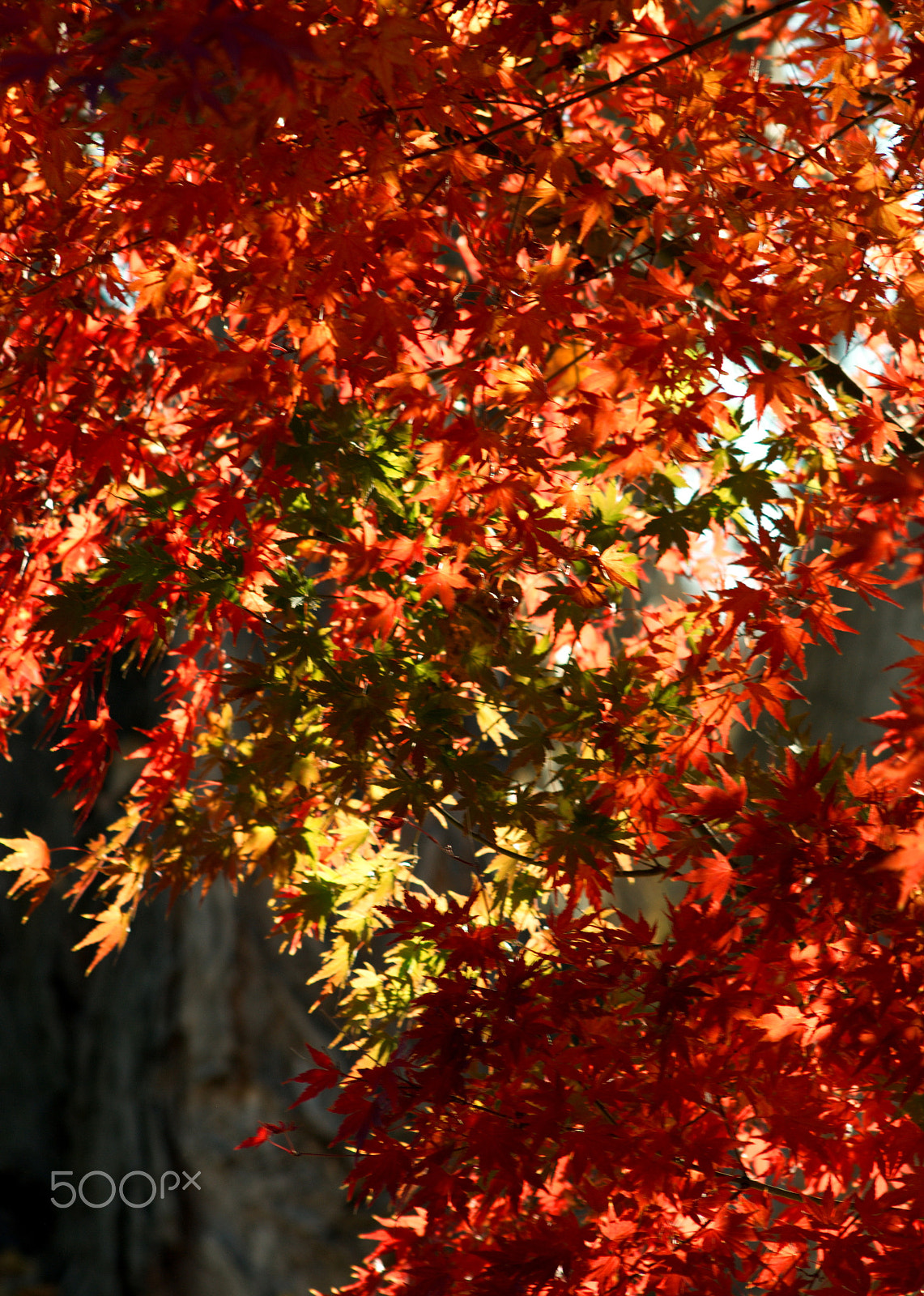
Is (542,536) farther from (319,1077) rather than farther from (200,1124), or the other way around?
(200,1124)

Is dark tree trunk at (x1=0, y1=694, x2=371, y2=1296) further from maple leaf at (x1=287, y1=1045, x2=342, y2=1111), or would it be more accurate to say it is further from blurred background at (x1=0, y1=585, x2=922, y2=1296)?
maple leaf at (x1=287, y1=1045, x2=342, y2=1111)

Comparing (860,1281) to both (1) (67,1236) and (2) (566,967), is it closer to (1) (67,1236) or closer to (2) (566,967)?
(2) (566,967)

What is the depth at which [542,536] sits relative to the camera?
206cm

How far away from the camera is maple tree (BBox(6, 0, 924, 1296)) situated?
172 centimetres

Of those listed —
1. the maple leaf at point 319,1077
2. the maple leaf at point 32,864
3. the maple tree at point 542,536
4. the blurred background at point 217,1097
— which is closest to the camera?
the maple tree at point 542,536

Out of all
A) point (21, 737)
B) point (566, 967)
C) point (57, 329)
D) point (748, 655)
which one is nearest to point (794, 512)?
point (748, 655)

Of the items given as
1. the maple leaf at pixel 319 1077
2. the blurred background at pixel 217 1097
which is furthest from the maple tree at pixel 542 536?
the blurred background at pixel 217 1097

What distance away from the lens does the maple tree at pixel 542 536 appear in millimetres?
1724

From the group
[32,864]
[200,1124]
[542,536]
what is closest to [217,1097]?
[200,1124]

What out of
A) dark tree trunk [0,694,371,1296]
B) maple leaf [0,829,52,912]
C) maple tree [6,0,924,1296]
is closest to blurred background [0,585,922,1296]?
dark tree trunk [0,694,371,1296]

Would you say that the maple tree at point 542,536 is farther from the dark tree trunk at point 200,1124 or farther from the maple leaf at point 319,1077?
the dark tree trunk at point 200,1124

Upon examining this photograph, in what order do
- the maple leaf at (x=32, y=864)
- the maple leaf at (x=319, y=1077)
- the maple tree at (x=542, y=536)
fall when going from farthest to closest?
the maple leaf at (x=32, y=864)
the maple leaf at (x=319, y=1077)
the maple tree at (x=542, y=536)

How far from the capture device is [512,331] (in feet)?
6.49

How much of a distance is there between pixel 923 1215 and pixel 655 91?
2096 mm
